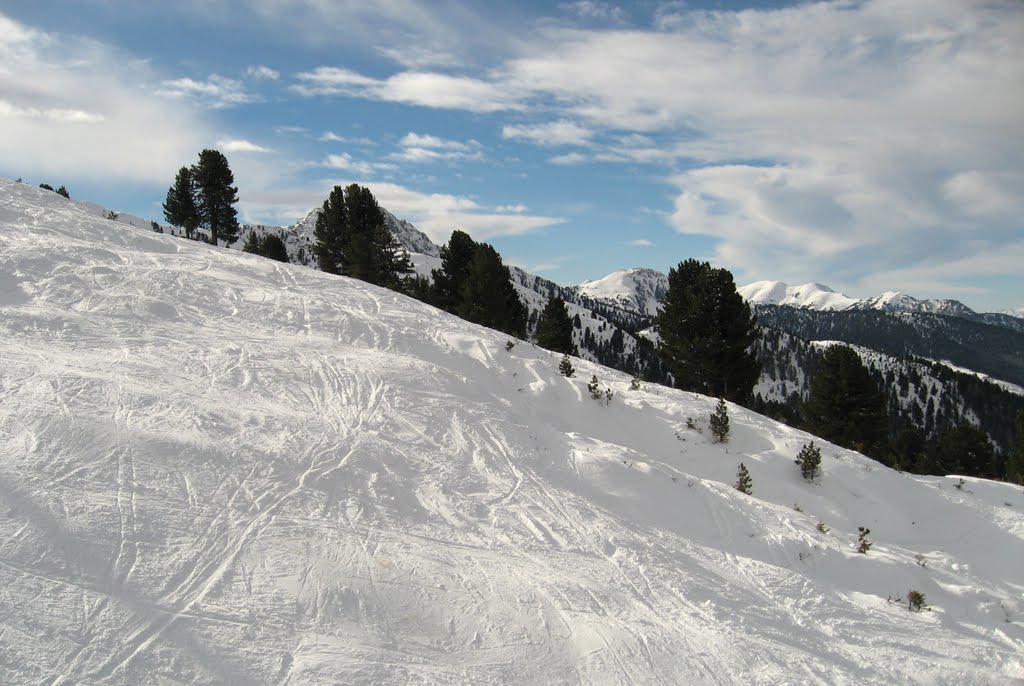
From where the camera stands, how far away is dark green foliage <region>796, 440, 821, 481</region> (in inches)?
492

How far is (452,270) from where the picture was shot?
44.1 meters

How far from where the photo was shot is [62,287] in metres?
14.2

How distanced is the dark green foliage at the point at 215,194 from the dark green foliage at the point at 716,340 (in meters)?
39.7

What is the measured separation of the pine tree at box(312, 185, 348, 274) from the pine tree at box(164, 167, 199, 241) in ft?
39.4

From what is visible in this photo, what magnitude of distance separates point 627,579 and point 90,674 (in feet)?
19.9

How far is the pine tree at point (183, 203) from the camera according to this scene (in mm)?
46094

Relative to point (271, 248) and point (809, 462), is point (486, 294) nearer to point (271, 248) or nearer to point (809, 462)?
point (271, 248)

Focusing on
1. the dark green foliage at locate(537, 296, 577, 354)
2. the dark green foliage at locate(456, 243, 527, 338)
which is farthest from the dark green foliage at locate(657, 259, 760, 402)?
the dark green foliage at locate(456, 243, 527, 338)

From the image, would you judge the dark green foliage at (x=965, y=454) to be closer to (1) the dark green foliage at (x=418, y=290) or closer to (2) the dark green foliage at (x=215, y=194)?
(1) the dark green foliage at (x=418, y=290)

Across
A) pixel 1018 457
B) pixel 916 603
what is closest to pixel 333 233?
pixel 916 603

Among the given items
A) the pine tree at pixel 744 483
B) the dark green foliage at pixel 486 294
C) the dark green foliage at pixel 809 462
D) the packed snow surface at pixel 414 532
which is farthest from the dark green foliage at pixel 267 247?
the dark green foliage at pixel 809 462

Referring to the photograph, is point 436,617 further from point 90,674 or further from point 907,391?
point 907,391

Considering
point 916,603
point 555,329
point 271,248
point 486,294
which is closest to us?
point 916,603

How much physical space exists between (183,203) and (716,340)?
153 feet
